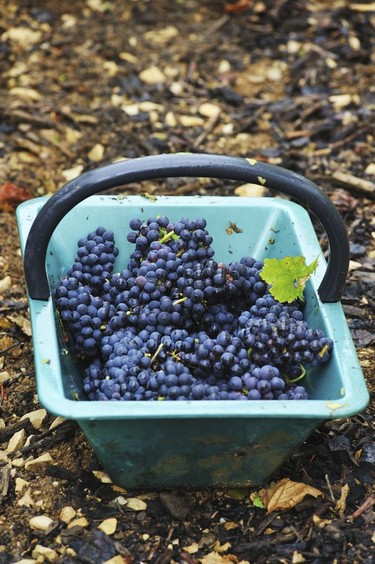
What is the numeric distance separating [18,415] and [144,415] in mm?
827

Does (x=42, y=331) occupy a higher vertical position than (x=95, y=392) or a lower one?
higher

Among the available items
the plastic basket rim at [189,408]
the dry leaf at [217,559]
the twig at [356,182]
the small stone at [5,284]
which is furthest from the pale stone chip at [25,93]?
the dry leaf at [217,559]

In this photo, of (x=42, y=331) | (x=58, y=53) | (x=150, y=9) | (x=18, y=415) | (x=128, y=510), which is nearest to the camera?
(x=42, y=331)

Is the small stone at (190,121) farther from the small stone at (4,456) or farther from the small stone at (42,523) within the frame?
the small stone at (42,523)

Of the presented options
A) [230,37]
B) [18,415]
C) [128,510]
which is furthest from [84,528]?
[230,37]

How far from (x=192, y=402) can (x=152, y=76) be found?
2.79 metres

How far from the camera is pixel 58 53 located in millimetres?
4277

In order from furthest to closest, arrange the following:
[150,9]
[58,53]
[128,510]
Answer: [150,9]
[58,53]
[128,510]

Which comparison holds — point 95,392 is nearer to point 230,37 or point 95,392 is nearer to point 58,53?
point 58,53

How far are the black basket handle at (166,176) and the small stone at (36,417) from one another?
496 millimetres

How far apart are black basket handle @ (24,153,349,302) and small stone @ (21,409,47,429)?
50cm

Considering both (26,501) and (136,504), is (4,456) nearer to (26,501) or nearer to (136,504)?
(26,501)

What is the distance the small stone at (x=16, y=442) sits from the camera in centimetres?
231

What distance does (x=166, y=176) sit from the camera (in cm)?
190
